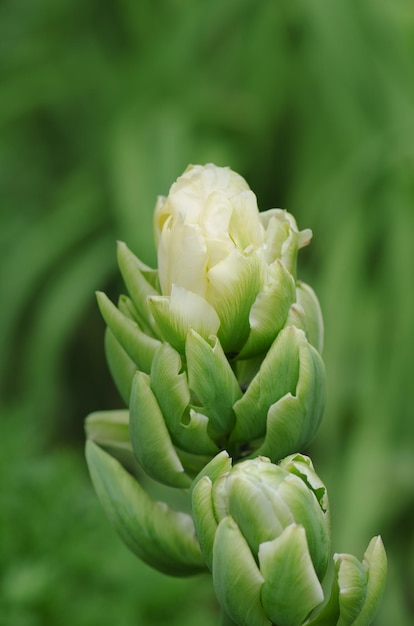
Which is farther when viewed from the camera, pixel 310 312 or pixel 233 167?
pixel 233 167

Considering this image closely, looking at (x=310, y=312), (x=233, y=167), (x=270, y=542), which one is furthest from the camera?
(x=233, y=167)

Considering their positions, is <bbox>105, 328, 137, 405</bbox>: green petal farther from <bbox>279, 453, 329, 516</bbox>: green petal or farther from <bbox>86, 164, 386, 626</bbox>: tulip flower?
<bbox>279, 453, 329, 516</bbox>: green petal

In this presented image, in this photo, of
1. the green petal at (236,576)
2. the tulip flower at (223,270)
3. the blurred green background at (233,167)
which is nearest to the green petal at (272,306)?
the tulip flower at (223,270)

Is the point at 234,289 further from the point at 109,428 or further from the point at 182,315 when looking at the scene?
the point at 109,428

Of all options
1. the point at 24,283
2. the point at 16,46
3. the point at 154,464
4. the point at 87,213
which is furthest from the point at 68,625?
the point at 16,46

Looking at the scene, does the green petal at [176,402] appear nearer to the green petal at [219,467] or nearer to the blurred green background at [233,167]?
the green petal at [219,467]

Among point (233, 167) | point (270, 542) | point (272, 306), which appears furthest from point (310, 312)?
point (233, 167)
